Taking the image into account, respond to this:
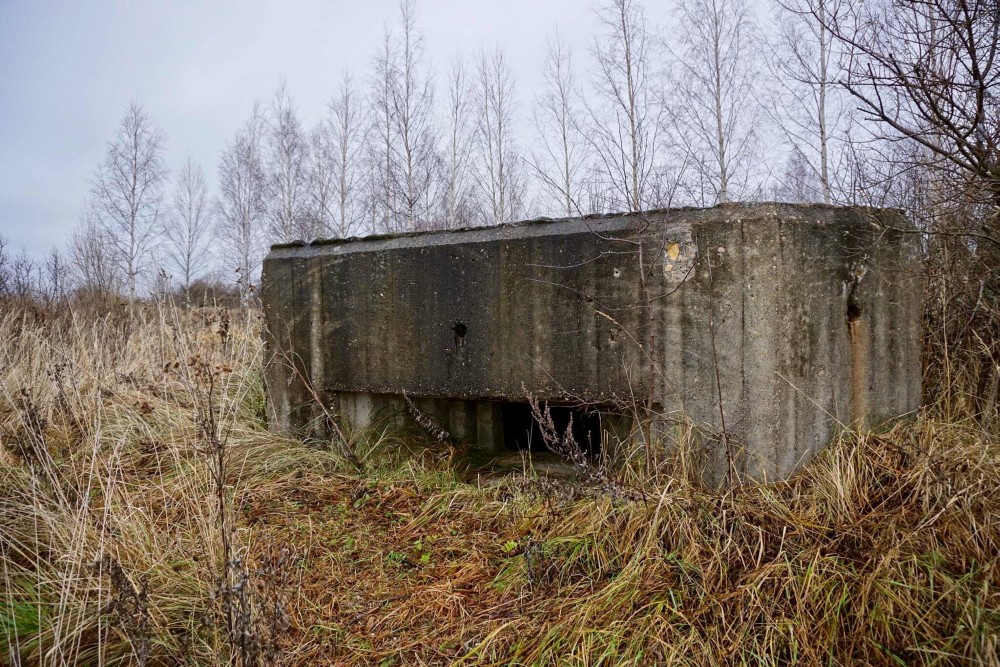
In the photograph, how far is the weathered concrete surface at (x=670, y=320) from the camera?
98.1 inches

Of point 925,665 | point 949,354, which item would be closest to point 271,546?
point 925,665

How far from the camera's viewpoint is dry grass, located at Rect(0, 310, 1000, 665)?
169 cm

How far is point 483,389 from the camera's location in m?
2.98

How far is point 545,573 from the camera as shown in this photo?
2094mm

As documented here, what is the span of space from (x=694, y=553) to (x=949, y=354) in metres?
2.26

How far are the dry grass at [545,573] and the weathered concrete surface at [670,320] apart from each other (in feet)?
0.96

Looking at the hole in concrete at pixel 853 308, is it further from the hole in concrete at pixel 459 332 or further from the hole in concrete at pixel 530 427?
the hole in concrete at pixel 459 332

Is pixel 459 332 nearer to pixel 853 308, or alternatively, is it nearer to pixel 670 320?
pixel 670 320

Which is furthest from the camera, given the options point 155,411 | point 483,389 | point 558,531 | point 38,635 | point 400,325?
point 155,411

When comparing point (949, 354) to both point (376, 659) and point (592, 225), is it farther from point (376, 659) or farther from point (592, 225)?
point (376, 659)

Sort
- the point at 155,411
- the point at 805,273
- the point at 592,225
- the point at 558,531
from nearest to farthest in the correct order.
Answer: the point at 558,531
the point at 805,273
the point at 592,225
the point at 155,411

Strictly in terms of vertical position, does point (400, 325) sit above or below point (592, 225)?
below

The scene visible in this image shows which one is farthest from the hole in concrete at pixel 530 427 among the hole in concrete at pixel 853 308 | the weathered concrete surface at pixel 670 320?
the hole in concrete at pixel 853 308

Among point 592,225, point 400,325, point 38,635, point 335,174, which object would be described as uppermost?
point 335,174
